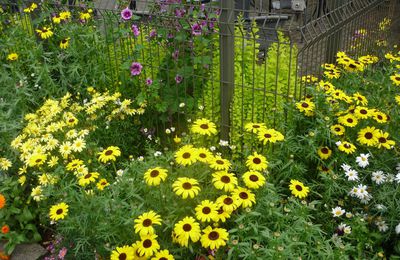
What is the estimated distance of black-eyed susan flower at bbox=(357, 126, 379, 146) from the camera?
2.35 metres

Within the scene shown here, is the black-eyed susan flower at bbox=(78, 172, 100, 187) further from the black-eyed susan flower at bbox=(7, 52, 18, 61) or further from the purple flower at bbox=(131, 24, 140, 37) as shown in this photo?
the black-eyed susan flower at bbox=(7, 52, 18, 61)

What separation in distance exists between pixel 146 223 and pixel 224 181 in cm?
41

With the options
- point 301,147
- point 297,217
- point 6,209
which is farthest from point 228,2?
point 6,209

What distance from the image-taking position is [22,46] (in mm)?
3949

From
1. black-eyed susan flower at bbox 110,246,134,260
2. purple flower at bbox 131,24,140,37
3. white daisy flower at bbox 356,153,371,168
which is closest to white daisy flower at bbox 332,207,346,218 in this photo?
white daisy flower at bbox 356,153,371,168

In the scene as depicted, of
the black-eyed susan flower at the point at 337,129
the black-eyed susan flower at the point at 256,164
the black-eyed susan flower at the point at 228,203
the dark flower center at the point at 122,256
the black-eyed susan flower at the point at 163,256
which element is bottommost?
the dark flower center at the point at 122,256

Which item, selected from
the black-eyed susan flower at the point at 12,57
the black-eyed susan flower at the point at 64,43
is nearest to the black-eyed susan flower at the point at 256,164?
the black-eyed susan flower at the point at 64,43

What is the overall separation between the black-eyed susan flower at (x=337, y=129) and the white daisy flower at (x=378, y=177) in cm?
30

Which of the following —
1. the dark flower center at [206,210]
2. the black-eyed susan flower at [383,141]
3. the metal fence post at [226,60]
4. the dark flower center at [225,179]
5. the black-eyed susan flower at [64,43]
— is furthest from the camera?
the black-eyed susan flower at [64,43]

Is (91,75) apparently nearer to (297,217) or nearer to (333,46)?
(333,46)

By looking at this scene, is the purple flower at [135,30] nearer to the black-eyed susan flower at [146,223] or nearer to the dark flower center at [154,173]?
the dark flower center at [154,173]

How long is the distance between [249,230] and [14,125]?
1.88 m

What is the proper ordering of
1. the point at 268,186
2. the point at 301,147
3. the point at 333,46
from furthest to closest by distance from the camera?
1. the point at 333,46
2. the point at 301,147
3. the point at 268,186

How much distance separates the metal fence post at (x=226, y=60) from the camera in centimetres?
275
